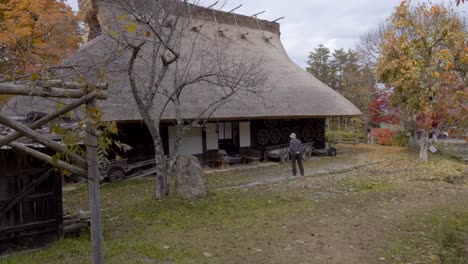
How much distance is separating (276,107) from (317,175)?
406 centimetres

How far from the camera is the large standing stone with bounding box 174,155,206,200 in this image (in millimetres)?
8953

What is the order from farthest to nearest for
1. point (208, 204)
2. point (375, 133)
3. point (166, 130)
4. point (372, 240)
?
point (375, 133)
point (166, 130)
point (208, 204)
point (372, 240)

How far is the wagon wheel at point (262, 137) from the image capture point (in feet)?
59.8

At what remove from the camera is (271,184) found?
11992mm

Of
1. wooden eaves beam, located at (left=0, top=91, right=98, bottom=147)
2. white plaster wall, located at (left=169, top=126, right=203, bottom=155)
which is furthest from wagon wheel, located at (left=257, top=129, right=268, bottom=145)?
wooden eaves beam, located at (left=0, top=91, right=98, bottom=147)

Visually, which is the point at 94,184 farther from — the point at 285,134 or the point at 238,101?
the point at 285,134

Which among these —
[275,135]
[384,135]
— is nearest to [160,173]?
[275,135]

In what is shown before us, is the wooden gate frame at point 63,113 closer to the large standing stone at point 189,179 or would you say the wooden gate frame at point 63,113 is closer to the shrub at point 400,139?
the large standing stone at point 189,179

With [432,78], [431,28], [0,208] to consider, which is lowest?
[0,208]

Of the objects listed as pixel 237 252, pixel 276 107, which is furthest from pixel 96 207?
pixel 276 107

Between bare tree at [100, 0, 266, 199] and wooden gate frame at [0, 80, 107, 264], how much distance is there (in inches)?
32.8

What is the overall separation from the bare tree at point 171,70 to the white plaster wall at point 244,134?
7.34 feet

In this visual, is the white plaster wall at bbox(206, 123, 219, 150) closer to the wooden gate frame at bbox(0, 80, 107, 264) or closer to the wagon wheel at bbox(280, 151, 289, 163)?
the wagon wheel at bbox(280, 151, 289, 163)

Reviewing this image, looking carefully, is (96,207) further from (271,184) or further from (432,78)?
(432,78)
